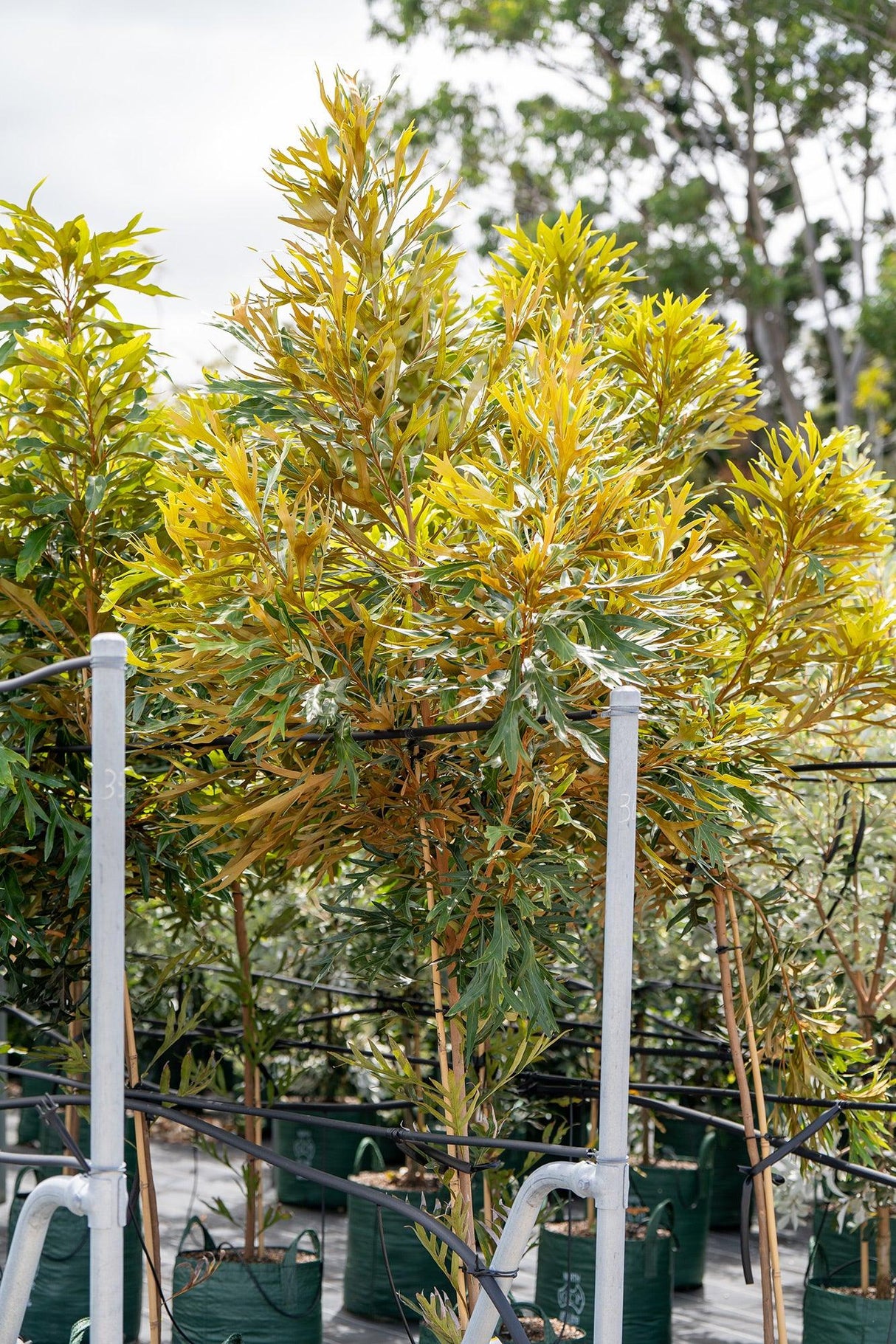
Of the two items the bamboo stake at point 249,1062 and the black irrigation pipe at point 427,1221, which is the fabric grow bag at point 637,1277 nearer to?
the bamboo stake at point 249,1062

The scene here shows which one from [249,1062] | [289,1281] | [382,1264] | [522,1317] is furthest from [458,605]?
[382,1264]

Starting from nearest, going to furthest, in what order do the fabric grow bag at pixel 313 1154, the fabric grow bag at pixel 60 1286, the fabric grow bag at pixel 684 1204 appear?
the fabric grow bag at pixel 60 1286 → the fabric grow bag at pixel 684 1204 → the fabric grow bag at pixel 313 1154

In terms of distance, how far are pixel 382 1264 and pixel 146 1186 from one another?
192cm

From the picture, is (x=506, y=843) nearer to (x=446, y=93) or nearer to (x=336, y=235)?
(x=336, y=235)

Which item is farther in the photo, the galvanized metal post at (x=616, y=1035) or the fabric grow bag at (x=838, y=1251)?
the fabric grow bag at (x=838, y=1251)

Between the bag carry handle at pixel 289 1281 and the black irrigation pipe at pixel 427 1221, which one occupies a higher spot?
the black irrigation pipe at pixel 427 1221

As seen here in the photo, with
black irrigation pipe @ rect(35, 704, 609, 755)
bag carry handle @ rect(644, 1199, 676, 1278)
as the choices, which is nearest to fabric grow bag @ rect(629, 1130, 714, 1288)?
bag carry handle @ rect(644, 1199, 676, 1278)

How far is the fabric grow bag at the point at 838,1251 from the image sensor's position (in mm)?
3729

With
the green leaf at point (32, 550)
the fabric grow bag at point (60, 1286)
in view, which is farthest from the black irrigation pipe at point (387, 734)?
the fabric grow bag at point (60, 1286)

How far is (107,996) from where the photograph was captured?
147 cm

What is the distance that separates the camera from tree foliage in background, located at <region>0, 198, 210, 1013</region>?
2.48m

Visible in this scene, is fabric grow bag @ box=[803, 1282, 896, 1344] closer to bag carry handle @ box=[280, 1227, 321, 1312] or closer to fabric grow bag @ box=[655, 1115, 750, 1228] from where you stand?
bag carry handle @ box=[280, 1227, 321, 1312]

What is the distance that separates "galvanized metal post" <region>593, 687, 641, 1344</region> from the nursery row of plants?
208mm

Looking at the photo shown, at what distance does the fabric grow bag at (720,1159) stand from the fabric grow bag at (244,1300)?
101 inches
